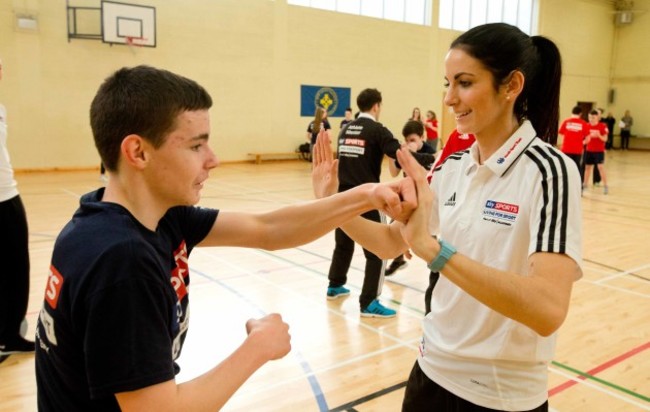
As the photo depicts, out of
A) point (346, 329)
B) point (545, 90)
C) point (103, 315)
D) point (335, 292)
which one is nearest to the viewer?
point (103, 315)

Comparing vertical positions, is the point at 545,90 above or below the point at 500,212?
above

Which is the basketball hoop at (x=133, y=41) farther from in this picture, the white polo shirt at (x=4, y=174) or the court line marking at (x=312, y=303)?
the white polo shirt at (x=4, y=174)

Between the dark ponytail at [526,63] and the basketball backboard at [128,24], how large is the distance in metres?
13.9

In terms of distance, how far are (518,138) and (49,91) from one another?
14.2 metres

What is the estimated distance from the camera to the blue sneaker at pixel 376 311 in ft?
16.5

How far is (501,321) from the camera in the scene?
5.72ft

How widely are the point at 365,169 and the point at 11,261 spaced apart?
311cm

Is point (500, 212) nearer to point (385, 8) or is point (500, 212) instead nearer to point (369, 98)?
point (369, 98)

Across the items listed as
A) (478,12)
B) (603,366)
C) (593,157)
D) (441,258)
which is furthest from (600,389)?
(478,12)

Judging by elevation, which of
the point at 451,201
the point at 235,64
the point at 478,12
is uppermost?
the point at 478,12

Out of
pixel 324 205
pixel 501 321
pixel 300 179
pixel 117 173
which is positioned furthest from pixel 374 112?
pixel 300 179

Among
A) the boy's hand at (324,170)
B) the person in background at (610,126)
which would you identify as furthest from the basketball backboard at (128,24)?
the person in background at (610,126)

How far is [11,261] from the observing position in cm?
405

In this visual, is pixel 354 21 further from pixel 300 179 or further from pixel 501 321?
pixel 501 321
